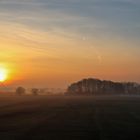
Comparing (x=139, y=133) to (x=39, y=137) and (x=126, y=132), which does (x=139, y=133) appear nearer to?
(x=126, y=132)

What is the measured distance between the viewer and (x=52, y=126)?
44875 millimetres

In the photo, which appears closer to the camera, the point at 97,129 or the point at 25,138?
the point at 25,138

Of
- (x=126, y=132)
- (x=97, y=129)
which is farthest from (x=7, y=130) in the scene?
(x=126, y=132)

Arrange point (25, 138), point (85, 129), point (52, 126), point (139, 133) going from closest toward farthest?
point (25, 138) < point (139, 133) < point (85, 129) < point (52, 126)

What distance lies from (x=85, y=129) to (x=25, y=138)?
30.2 feet

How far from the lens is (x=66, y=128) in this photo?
42562mm

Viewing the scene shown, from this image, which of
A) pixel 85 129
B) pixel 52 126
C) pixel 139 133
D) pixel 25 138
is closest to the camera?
pixel 25 138

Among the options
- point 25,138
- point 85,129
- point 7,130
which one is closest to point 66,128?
point 85,129

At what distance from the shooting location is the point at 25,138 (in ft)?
113

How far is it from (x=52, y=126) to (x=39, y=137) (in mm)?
9815

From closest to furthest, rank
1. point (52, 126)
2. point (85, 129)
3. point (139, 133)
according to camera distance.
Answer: point (139, 133) < point (85, 129) < point (52, 126)

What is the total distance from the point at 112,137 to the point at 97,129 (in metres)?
6.41

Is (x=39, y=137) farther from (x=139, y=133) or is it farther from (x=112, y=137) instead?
(x=139, y=133)

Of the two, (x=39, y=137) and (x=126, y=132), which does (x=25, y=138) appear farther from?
(x=126, y=132)
